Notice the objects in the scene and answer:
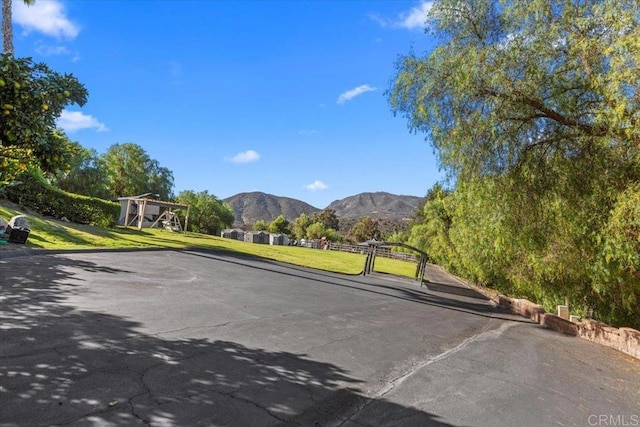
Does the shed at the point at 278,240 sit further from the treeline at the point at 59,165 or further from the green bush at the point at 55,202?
the green bush at the point at 55,202

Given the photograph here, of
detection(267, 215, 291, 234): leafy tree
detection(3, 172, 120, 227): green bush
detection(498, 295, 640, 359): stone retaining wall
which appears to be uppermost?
detection(267, 215, 291, 234): leafy tree

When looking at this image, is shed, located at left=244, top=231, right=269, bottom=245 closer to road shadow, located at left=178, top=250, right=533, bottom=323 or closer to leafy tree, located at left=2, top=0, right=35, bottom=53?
road shadow, located at left=178, top=250, right=533, bottom=323

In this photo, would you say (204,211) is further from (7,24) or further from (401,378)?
(401,378)

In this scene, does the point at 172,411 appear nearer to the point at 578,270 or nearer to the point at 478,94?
A: the point at 478,94

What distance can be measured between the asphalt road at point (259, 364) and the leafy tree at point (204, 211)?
49.2m

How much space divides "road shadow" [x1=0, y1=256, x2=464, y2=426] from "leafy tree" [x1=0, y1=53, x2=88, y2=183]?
2313 mm

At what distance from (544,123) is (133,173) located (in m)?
52.3

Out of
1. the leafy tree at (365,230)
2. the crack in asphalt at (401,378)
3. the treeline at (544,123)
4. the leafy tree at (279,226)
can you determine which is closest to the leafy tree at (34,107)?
the crack in asphalt at (401,378)

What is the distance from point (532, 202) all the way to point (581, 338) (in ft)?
12.7

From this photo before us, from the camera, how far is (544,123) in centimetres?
964

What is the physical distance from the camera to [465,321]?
433 inches

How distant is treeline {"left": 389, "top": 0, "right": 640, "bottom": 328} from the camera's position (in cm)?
774

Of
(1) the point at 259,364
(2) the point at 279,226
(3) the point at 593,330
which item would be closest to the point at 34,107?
(1) the point at 259,364

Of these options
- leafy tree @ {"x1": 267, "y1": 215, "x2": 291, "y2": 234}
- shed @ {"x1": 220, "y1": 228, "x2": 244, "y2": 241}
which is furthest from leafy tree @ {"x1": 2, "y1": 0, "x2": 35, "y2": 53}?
leafy tree @ {"x1": 267, "y1": 215, "x2": 291, "y2": 234}
